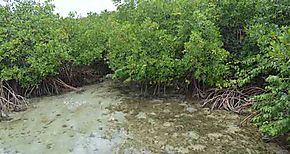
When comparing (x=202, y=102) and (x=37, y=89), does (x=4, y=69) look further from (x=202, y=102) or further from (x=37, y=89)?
(x=202, y=102)

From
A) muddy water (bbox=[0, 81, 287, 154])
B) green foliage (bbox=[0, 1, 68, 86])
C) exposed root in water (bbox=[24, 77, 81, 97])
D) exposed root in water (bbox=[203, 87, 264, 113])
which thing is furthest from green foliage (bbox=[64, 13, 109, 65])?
exposed root in water (bbox=[203, 87, 264, 113])

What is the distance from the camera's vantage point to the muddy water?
479cm

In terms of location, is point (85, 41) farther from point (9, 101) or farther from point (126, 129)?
point (126, 129)

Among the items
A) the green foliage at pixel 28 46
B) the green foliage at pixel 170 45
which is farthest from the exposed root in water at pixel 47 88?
the green foliage at pixel 170 45

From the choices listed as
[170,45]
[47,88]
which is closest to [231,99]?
[170,45]

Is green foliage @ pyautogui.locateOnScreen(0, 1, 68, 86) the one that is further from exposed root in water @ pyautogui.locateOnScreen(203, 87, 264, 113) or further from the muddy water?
exposed root in water @ pyautogui.locateOnScreen(203, 87, 264, 113)

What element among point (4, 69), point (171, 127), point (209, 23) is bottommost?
point (171, 127)

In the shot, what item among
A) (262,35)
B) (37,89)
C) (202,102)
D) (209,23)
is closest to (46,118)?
(37,89)

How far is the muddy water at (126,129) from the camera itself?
479cm

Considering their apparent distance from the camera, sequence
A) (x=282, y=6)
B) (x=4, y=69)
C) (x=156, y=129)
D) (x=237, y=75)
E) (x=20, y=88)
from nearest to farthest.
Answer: (x=156, y=129) → (x=282, y=6) → (x=237, y=75) → (x=4, y=69) → (x=20, y=88)

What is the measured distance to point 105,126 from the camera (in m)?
5.41

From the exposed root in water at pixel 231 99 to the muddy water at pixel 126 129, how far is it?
210mm

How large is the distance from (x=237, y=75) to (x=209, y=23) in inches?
39.4

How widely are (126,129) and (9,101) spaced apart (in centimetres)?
252
